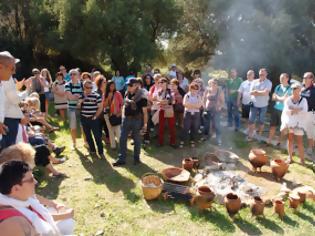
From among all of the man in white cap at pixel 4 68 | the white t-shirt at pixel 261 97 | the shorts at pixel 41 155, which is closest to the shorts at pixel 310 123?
the white t-shirt at pixel 261 97

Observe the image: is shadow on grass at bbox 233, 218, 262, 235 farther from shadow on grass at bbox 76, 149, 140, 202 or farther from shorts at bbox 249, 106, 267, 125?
shorts at bbox 249, 106, 267, 125

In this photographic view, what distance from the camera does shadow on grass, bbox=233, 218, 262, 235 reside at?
4.85 metres

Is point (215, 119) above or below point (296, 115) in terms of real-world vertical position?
below

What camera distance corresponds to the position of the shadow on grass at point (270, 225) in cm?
490

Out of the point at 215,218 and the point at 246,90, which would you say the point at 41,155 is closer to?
the point at 215,218

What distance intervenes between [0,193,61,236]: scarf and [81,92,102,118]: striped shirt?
4.24m

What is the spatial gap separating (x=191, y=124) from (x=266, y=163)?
2.16 meters

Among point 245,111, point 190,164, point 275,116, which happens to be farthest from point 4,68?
point 245,111

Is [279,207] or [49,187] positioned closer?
[279,207]

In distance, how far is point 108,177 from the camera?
664 cm

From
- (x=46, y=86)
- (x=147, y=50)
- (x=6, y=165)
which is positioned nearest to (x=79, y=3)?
(x=147, y=50)

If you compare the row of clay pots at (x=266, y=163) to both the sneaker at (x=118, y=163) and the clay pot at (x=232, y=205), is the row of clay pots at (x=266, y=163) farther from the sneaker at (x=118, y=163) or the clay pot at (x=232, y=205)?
the sneaker at (x=118, y=163)

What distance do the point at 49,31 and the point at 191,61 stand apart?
8254 mm

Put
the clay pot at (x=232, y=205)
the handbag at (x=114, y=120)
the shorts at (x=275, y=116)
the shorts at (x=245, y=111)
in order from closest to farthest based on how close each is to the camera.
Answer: the clay pot at (x=232, y=205)
the handbag at (x=114, y=120)
the shorts at (x=275, y=116)
the shorts at (x=245, y=111)
